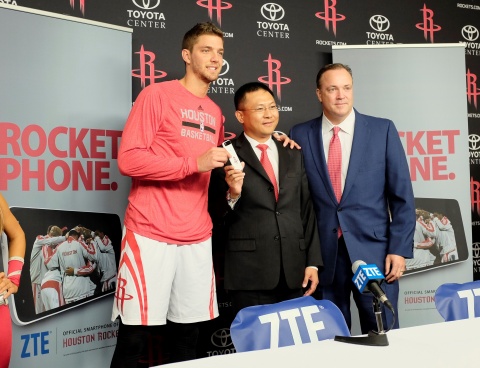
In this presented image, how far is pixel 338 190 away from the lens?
2.71 meters

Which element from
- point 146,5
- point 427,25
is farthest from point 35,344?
point 427,25

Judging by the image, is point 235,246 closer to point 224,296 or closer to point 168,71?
point 224,296

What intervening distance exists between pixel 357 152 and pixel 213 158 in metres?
0.80

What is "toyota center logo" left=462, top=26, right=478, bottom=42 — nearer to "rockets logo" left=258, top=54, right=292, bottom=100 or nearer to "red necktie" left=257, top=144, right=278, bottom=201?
"rockets logo" left=258, top=54, right=292, bottom=100

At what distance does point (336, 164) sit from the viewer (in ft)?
8.92

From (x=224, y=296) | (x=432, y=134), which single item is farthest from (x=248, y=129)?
(x=432, y=134)

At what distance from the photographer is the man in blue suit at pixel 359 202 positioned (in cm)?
265

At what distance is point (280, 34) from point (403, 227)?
185cm

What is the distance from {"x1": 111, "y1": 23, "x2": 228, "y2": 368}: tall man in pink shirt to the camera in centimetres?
238

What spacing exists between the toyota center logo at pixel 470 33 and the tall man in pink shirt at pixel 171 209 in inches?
106

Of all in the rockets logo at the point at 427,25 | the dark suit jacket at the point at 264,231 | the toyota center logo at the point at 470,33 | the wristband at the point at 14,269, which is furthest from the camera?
the toyota center logo at the point at 470,33

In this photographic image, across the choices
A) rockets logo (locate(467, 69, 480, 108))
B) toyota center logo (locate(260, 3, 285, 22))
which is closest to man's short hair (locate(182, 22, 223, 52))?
toyota center logo (locate(260, 3, 285, 22))

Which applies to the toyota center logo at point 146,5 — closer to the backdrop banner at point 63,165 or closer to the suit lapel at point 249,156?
the backdrop banner at point 63,165

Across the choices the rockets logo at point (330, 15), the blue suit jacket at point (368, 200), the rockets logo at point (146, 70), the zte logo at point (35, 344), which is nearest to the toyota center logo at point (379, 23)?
the rockets logo at point (330, 15)
